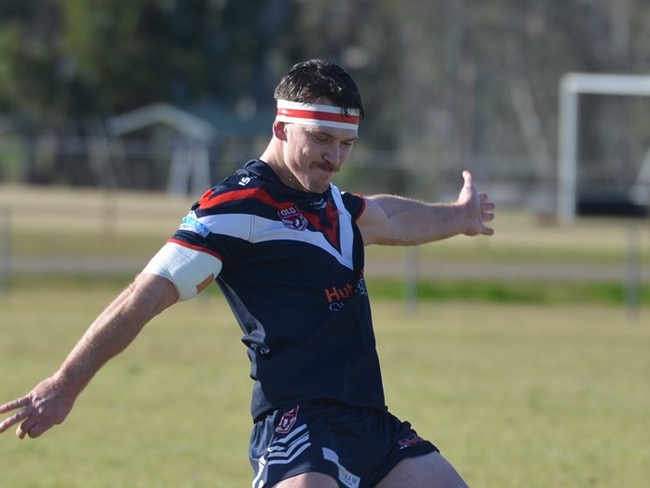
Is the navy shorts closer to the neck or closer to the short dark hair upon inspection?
the neck

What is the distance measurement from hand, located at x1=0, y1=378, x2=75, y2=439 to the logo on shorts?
2.48ft

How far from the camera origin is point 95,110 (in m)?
53.9

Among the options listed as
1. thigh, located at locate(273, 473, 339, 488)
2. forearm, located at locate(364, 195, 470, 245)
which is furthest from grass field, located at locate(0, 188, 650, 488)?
thigh, located at locate(273, 473, 339, 488)

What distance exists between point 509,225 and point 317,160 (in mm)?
35090

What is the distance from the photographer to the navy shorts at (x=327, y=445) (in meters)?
4.55

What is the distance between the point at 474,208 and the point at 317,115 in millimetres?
1290

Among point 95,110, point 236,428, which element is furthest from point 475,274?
point 95,110

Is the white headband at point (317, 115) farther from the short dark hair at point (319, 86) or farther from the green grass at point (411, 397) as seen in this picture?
the green grass at point (411, 397)

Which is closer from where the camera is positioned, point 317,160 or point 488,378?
point 317,160

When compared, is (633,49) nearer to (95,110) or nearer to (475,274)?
(95,110)

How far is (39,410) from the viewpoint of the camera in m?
4.27

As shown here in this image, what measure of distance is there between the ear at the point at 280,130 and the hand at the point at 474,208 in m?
1.18

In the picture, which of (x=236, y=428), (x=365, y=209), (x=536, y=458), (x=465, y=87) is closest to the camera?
(x=365, y=209)

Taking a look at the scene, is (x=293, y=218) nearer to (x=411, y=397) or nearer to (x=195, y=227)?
(x=195, y=227)
